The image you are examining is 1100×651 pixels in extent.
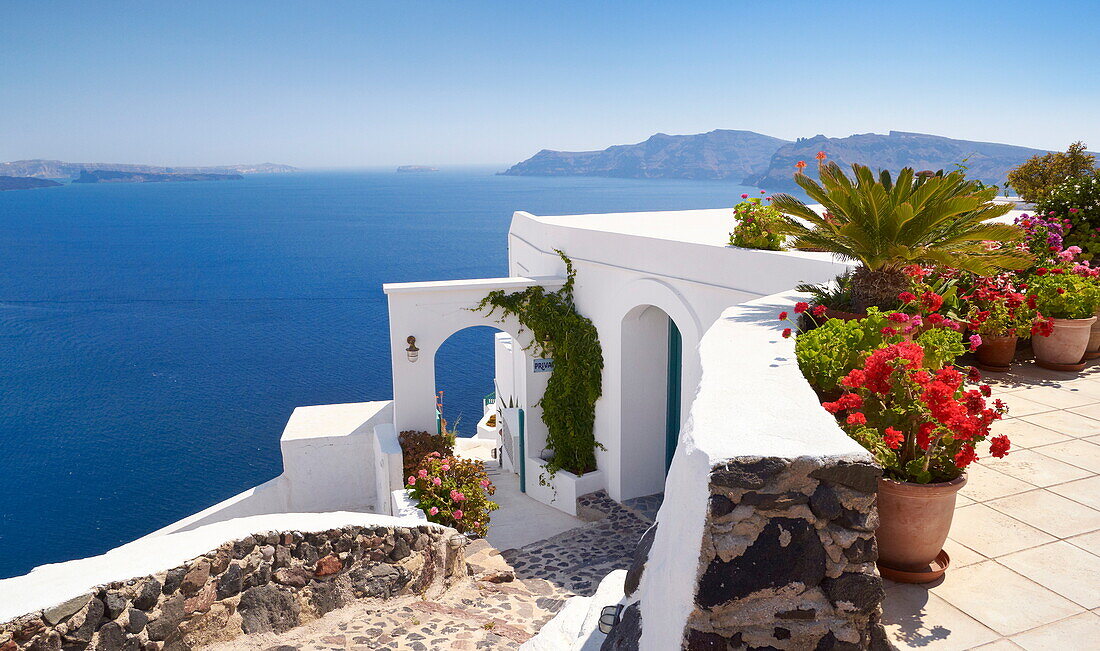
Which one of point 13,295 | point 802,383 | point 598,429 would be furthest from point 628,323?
point 13,295

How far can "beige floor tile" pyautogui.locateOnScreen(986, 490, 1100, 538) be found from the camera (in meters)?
3.54

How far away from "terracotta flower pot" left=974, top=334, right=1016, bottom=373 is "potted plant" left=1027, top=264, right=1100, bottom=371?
12.5 inches

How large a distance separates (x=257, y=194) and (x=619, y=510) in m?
210

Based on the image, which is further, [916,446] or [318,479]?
[318,479]

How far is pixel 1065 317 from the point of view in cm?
645

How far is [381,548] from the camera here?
625cm

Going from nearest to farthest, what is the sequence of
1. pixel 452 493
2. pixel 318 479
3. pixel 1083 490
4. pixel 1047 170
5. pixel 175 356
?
pixel 1083 490, pixel 452 493, pixel 318 479, pixel 1047 170, pixel 175 356

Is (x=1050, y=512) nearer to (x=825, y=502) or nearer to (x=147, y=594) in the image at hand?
(x=825, y=502)

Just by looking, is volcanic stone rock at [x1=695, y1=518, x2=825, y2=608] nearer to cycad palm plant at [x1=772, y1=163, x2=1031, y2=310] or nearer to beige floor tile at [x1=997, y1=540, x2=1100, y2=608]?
beige floor tile at [x1=997, y1=540, x2=1100, y2=608]

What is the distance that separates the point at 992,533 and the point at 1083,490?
0.91 m

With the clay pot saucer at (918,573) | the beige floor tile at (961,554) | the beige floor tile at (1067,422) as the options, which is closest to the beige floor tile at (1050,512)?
the beige floor tile at (961,554)

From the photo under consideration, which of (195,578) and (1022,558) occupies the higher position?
(1022,558)

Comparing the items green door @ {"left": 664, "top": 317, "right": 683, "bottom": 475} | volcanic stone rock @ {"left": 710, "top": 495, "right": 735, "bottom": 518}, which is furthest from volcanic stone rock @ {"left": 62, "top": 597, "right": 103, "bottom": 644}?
green door @ {"left": 664, "top": 317, "right": 683, "bottom": 475}

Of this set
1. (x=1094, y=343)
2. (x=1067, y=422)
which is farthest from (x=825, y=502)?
(x=1094, y=343)
